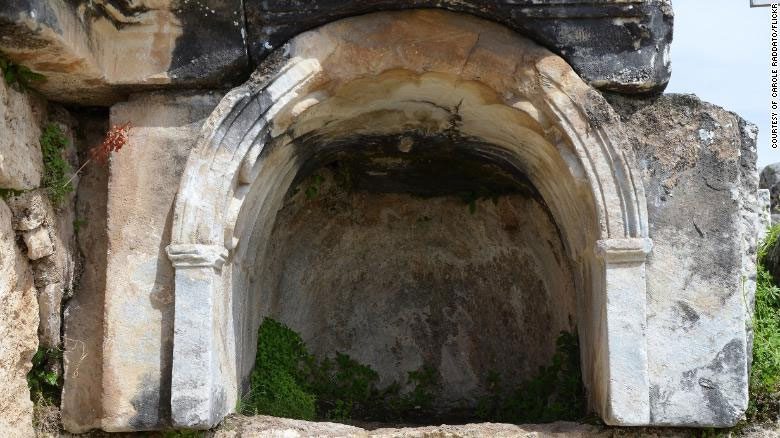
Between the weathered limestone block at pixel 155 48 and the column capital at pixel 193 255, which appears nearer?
the column capital at pixel 193 255

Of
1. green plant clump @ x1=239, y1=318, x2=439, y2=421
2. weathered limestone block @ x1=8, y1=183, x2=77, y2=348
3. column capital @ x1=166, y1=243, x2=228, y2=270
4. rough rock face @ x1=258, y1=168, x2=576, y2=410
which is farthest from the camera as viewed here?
rough rock face @ x1=258, y1=168, x2=576, y2=410

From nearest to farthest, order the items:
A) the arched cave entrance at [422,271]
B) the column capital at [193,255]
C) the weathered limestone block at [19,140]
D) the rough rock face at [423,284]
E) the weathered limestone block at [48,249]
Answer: the weathered limestone block at [19,140] → the column capital at [193,255] → the weathered limestone block at [48,249] → the arched cave entrance at [422,271] → the rough rock face at [423,284]

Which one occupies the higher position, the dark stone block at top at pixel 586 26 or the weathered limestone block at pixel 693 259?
the dark stone block at top at pixel 586 26

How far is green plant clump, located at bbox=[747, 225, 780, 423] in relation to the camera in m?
4.55

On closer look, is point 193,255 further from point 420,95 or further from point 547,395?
point 547,395

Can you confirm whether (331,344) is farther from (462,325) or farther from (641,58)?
(641,58)

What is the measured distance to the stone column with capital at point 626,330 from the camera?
4285 mm

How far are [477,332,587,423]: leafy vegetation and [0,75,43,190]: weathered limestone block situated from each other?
350cm

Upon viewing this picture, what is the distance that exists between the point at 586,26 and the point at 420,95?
1058 mm

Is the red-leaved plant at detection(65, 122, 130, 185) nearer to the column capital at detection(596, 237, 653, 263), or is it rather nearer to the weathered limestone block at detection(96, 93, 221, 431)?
the weathered limestone block at detection(96, 93, 221, 431)

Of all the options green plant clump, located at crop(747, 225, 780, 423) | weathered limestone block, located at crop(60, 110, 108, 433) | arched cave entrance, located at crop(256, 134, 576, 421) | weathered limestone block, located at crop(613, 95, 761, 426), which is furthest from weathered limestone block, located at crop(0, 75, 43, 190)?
green plant clump, located at crop(747, 225, 780, 423)

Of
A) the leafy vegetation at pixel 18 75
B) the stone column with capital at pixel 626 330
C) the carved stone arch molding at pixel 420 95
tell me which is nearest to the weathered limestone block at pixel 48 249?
the leafy vegetation at pixel 18 75

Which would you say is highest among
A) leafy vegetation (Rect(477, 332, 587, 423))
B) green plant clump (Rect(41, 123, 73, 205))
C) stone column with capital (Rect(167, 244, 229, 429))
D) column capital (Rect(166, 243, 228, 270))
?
green plant clump (Rect(41, 123, 73, 205))

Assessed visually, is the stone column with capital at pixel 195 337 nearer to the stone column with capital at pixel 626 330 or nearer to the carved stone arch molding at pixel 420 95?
the carved stone arch molding at pixel 420 95
